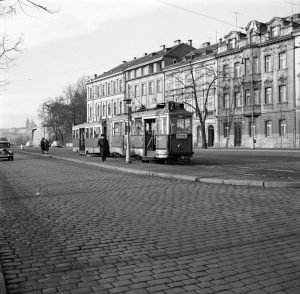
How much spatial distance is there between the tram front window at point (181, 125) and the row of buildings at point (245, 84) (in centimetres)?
1247

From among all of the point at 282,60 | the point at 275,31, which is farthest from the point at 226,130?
the point at 275,31

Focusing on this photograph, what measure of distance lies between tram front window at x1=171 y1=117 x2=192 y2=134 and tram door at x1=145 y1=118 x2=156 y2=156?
1743 millimetres

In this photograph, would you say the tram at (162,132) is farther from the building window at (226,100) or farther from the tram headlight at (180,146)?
the building window at (226,100)

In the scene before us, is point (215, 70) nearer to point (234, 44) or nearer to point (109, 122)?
point (234, 44)

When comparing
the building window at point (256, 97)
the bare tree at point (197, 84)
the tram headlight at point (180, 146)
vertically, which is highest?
the bare tree at point (197, 84)

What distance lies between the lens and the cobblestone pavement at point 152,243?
14.7ft

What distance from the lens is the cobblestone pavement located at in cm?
449

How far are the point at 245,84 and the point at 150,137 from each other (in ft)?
108

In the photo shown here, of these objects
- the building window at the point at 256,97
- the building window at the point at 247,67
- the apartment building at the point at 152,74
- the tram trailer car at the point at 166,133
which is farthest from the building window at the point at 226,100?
the tram trailer car at the point at 166,133

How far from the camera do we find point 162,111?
2522 centimetres

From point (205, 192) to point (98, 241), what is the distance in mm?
6062

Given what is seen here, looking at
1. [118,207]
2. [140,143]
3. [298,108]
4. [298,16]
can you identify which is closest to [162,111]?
[140,143]

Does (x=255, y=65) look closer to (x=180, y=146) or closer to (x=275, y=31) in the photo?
(x=275, y=31)

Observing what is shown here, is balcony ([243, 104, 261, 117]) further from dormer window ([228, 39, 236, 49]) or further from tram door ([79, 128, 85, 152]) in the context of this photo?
tram door ([79, 128, 85, 152])
